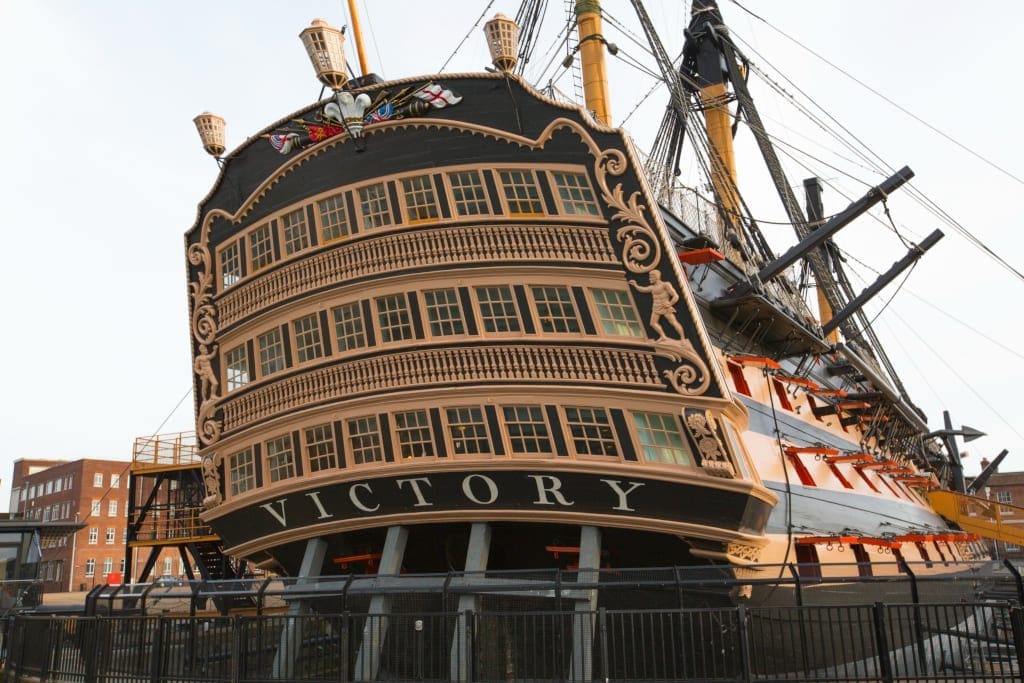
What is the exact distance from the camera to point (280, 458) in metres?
19.3

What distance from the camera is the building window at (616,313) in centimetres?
1669

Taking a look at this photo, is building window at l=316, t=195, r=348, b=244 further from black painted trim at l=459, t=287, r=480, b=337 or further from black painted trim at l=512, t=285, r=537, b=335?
black painted trim at l=512, t=285, r=537, b=335

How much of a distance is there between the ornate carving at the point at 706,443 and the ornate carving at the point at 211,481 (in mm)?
11278

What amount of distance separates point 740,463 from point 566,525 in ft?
13.1

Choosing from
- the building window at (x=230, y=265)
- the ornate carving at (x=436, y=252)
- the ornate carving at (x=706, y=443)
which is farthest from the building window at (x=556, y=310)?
the building window at (x=230, y=265)

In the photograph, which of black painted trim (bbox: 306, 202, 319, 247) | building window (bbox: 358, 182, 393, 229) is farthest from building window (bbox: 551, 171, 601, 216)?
black painted trim (bbox: 306, 202, 319, 247)

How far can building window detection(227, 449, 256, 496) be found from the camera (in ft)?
65.2

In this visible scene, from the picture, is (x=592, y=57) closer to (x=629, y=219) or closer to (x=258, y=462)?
(x=629, y=219)

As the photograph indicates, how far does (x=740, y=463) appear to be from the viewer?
51.6 ft

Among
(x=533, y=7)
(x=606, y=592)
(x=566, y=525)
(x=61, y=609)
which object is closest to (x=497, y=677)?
(x=606, y=592)

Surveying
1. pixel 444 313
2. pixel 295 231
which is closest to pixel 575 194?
pixel 444 313

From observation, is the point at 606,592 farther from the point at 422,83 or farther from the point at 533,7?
the point at 533,7

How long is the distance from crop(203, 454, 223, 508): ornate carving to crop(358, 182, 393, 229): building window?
7085 millimetres

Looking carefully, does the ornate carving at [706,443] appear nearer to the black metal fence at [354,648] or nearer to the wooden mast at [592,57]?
the black metal fence at [354,648]
